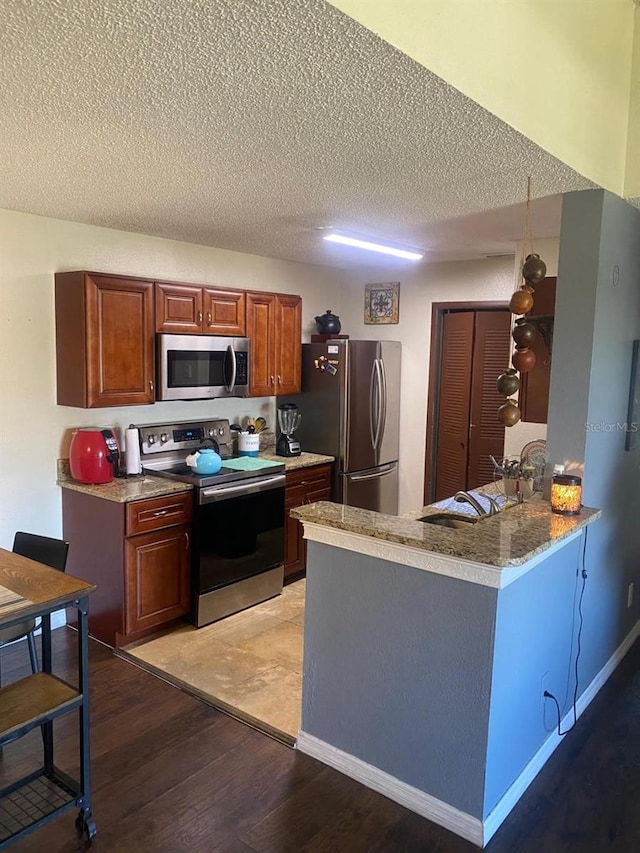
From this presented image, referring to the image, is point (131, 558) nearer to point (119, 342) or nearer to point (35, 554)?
point (35, 554)

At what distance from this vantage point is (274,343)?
465 centimetres

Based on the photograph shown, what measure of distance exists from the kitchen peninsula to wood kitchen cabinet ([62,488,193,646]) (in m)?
1.30

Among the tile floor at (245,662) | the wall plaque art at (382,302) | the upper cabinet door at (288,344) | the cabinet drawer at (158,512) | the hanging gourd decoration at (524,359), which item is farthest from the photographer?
the wall plaque art at (382,302)

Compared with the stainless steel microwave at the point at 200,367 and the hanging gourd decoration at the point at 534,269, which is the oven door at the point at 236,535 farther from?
the hanging gourd decoration at the point at 534,269

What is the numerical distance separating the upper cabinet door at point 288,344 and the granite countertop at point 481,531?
2.26 metres

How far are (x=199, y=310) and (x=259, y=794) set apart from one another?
2.78m

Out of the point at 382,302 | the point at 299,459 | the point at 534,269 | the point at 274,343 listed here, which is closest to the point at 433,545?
the point at 534,269

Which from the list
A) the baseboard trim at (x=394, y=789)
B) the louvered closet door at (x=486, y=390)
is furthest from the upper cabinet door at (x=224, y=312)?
the baseboard trim at (x=394, y=789)

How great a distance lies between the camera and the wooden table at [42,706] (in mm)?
1970

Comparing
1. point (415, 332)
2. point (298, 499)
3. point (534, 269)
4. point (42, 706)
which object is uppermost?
point (534, 269)

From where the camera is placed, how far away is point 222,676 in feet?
10.6

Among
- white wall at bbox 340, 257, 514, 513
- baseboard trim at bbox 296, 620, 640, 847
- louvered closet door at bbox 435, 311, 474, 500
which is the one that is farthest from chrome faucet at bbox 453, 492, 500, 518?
white wall at bbox 340, 257, 514, 513

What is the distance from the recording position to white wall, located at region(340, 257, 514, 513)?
199 inches

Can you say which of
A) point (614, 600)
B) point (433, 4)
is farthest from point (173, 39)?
point (614, 600)
